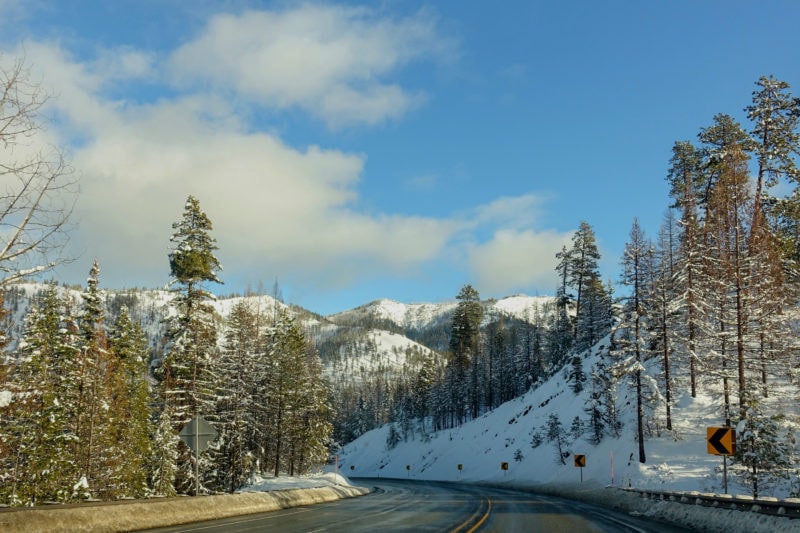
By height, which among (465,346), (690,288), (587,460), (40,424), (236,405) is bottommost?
(587,460)

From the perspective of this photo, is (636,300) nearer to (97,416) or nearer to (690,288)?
(690,288)

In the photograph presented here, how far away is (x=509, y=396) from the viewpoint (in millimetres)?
100500

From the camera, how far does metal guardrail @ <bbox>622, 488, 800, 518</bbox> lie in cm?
1391

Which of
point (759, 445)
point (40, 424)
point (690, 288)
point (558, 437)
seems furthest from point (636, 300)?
point (40, 424)

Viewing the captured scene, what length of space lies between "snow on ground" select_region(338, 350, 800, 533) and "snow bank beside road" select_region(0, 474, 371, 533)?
15.6 m

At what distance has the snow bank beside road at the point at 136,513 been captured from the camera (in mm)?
11758

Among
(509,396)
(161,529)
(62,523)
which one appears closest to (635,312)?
(161,529)

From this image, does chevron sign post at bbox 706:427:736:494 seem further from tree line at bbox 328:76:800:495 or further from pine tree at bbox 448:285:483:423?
pine tree at bbox 448:285:483:423

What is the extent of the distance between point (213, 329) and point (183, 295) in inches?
111

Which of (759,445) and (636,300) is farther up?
(636,300)

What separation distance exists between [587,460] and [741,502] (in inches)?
1322

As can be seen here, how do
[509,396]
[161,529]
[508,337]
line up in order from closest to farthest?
1. [161,529]
2. [509,396]
3. [508,337]

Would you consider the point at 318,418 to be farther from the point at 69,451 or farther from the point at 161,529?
the point at 161,529

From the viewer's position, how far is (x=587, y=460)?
48.3 metres
